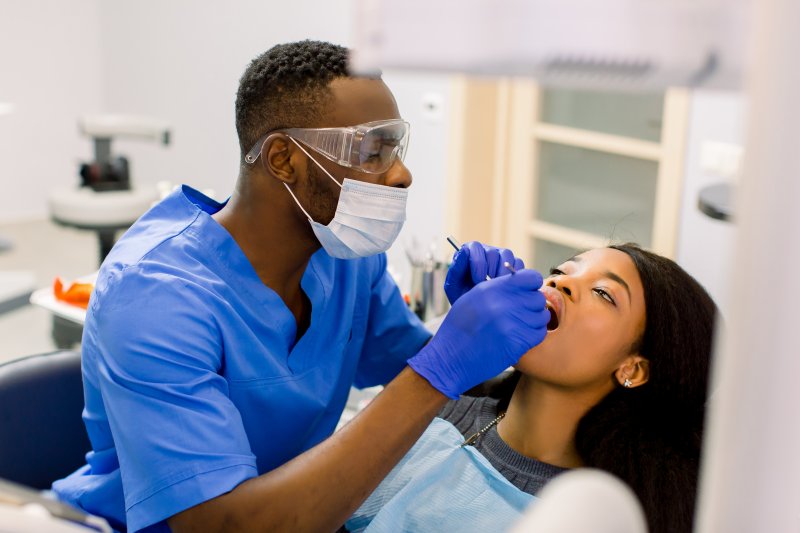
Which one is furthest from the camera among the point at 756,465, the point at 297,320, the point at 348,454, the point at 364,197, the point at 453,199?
the point at 453,199

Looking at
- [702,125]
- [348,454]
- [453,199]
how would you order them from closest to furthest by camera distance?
[348,454]
[702,125]
[453,199]

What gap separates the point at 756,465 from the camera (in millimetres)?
390

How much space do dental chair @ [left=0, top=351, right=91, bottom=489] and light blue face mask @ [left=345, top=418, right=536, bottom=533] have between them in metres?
0.52

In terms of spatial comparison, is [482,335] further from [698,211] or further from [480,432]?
[698,211]

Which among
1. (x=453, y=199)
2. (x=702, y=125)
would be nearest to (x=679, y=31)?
(x=702, y=125)

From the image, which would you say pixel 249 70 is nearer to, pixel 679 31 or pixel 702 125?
pixel 679 31

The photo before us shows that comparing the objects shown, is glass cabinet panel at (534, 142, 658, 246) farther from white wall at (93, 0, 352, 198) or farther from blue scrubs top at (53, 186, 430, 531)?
blue scrubs top at (53, 186, 430, 531)

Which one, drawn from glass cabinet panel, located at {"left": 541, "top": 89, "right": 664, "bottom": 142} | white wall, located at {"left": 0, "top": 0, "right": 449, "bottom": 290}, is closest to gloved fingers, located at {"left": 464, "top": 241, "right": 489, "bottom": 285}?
glass cabinet panel, located at {"left": 541, "top": 89, "right": 664, "bottom": 142}

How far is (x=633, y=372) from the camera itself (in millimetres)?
1544

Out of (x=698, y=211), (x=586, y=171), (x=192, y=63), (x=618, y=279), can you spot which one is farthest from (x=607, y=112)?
(x=618, y=279)

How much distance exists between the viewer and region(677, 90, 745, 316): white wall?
304 cm

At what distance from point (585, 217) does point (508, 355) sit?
8.82 ft

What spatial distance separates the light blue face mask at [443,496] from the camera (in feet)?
4.82

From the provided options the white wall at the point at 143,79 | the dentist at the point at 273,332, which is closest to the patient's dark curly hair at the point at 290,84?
the dentist at the point at 273,332
